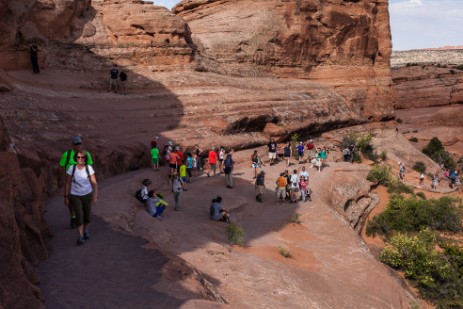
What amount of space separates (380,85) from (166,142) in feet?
75.1

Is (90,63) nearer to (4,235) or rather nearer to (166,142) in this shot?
(166,142)

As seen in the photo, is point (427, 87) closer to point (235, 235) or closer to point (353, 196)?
point (353, 196)

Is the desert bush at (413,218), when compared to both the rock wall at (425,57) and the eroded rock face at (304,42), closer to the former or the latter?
the eroded rock face at (304,42)

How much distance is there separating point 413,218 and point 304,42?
1652cm

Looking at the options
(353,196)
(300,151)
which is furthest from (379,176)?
(300,151)

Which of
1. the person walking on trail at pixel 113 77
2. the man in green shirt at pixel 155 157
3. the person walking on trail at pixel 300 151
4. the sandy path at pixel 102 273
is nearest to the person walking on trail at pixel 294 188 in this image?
the man in green shirt at pixel 155 157

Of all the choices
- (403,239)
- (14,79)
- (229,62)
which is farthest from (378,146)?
(14,79)

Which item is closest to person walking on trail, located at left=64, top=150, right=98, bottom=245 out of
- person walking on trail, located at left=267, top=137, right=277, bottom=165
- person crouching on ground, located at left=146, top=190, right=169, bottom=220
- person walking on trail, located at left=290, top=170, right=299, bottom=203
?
person crouching on ground, located at left=146, top=190, right=169, bottom=220

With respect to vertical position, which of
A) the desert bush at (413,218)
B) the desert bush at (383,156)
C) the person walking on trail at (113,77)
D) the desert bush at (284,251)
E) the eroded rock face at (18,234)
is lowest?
the desert bush at (413,218)

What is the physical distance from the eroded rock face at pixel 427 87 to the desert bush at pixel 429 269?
50.2m

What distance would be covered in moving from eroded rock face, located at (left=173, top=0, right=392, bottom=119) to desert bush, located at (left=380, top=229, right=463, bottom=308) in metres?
15.2

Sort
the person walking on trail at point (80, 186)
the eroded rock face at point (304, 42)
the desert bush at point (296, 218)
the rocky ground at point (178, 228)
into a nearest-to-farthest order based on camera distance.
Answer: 1. the rocky ground at point (178, 228)
2. the person walking on trail at point (80, 186)
3. the desert bush at point (296, 218)
4. the eroded rock face at point (304, 42)

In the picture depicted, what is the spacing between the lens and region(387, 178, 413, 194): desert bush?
2346 cm

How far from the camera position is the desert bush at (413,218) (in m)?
19.0
